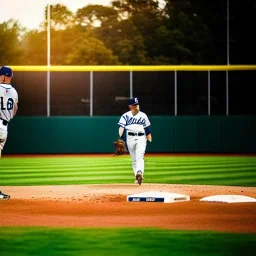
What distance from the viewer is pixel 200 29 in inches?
2207

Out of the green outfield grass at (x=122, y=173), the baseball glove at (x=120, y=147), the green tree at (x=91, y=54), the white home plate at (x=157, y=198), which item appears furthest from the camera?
the green tree at (x=91, y=54)

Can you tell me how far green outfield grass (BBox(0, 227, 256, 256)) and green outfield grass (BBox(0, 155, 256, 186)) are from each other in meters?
6.61

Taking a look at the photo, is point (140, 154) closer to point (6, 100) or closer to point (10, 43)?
point (6, 100)

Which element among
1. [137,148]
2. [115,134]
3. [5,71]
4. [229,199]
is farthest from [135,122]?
Result: [115,134]

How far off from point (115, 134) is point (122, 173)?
9831 millimetres

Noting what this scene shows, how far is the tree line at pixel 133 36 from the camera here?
181ft

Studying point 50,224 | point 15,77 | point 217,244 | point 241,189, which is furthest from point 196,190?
point 15,77

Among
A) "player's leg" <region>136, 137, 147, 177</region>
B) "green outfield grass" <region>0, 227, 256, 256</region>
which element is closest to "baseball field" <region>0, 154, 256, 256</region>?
"green outfield grass" <region>0, 227, 256, 256</region>

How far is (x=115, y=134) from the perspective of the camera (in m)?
26.8

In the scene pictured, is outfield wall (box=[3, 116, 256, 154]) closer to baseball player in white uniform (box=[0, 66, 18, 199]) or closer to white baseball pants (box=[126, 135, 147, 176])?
white baseball pants (box=[126, 135, 147, 176])

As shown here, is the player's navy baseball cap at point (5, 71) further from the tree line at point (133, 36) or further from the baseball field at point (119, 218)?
the tree line at point (133, 36)

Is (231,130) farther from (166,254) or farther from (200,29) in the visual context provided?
(200,29)

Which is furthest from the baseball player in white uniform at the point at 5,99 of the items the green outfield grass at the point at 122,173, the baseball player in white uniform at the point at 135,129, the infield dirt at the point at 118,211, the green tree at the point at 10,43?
the green tree at the point at 10,43

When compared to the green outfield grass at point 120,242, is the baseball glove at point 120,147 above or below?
above
